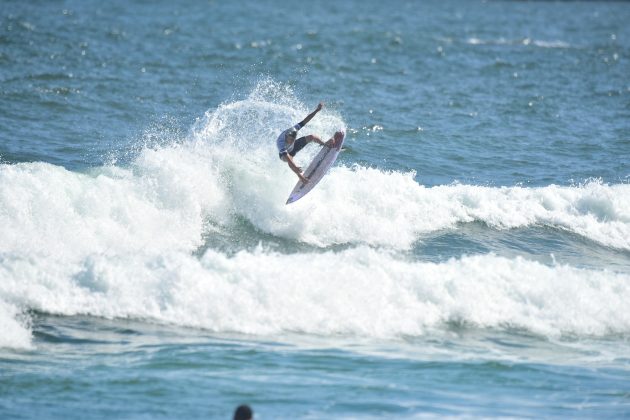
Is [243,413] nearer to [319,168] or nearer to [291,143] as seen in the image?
[291,143]

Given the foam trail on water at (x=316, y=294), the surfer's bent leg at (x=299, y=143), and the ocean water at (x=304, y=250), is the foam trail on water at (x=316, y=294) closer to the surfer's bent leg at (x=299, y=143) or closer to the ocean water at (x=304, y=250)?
the ocean water at (x=304, y=250)

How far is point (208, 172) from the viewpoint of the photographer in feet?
63.7

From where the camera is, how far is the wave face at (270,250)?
45.0ft

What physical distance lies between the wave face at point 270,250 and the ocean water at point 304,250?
43 mm

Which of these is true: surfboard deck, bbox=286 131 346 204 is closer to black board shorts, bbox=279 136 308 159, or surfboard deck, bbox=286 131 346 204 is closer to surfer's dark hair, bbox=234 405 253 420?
black board shorts, bbox=279 136 308 159

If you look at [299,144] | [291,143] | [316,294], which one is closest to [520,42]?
[299,144]

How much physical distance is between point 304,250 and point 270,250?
0.65 metres

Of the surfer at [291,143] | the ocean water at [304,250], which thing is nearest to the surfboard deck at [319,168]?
the ocean water at [304,250]

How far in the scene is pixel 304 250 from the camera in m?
17.5

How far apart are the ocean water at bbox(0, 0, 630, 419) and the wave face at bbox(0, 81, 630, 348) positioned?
0.04 meters

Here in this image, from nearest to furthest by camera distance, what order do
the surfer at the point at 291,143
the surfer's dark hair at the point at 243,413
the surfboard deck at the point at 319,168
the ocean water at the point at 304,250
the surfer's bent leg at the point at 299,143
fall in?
the surfer's dark hair at the point at 243,413 → the ocean water at the point at 304,250 → the surfer at the point at 291,143 → the surfer's bent leg at the point at 299,143 → the surfboard deck at the point at 319,168

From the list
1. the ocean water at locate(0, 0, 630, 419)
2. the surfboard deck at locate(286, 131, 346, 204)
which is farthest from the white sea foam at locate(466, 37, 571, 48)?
the surfboard deck at locate(286, 131, 346, 204)

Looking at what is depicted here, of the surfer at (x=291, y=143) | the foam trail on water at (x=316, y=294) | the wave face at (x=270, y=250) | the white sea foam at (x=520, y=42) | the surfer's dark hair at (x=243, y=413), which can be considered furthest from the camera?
the white sea foam at (x=520, y=42)

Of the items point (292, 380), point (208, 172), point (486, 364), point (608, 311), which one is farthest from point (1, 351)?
point (608, 311)
